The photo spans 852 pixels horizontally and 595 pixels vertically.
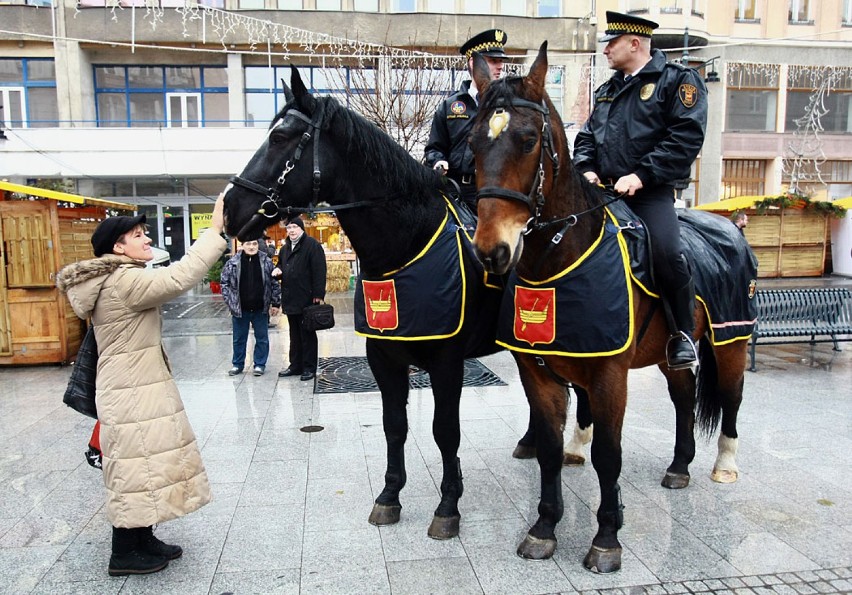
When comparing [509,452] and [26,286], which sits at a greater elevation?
[26,286]

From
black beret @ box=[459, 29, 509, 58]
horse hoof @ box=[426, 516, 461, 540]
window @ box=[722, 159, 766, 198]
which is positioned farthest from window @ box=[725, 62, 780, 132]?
horse hoof @ box=[426, 516, 461, 540]

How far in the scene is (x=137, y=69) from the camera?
22219 millimetres

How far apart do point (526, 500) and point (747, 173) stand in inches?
995

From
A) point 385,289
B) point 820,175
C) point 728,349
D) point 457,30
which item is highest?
point 457,30

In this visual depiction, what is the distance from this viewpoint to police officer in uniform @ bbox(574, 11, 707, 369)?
3299mm

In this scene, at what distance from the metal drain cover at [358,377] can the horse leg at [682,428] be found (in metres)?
2.84

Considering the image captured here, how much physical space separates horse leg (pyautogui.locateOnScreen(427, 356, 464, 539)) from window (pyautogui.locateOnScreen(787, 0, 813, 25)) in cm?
2793

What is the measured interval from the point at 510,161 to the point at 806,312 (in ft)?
25.3

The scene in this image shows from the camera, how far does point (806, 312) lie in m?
8.54

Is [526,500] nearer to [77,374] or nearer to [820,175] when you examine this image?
[77,374]

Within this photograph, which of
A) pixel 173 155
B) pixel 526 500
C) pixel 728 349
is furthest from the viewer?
pixel 173 155

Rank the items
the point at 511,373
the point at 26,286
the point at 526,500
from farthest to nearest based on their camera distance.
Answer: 1. the point at 26,286
2. the point at 511,373
3. the point at 526,500

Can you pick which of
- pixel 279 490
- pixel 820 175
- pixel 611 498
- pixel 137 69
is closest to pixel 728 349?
pixel 611 498

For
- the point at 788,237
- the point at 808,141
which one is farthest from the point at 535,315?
the point at 808,141
